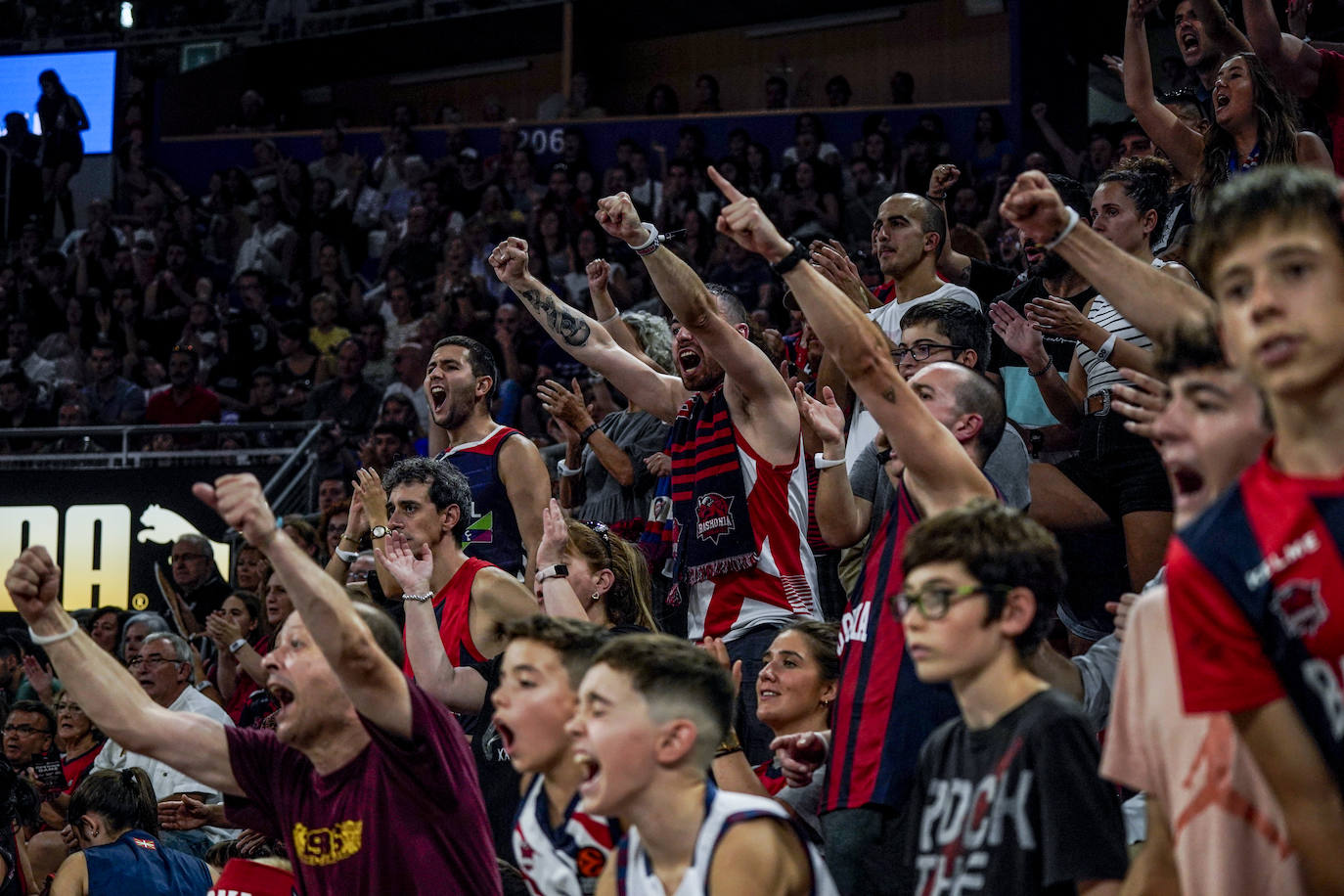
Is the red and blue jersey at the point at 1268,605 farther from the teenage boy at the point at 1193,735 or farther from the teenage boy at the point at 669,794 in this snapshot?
the teenage boy at the point at 669,794

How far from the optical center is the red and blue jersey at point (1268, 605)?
2.26m

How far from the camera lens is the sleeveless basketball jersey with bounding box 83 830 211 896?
5.82 m

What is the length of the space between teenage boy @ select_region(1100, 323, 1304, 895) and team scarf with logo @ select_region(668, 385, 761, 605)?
244 cm

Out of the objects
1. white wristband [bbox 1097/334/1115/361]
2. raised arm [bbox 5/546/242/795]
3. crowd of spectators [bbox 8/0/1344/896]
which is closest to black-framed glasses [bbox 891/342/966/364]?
crowd of spectators [bbox 8/0/1344/896]

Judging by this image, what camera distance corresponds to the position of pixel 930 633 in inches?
115

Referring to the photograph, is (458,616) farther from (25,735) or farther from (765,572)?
(25,735)

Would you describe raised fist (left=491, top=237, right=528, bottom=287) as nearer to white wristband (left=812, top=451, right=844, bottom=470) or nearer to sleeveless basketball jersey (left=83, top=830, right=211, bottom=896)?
white wristband (left=812, top=451, right=844, bottom=470)

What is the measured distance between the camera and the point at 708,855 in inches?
124

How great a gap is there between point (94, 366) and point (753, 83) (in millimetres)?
7397

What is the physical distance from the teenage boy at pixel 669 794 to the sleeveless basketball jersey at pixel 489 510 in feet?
9.63

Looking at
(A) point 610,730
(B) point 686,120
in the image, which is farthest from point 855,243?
(A) point 610,730

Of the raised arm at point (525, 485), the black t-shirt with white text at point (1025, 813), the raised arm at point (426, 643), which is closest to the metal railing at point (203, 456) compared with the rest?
the raised arm at point (525, 485)

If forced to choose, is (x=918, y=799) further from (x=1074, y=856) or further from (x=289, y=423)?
(x=289, y=423)

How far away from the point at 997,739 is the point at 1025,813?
0.51 feet
